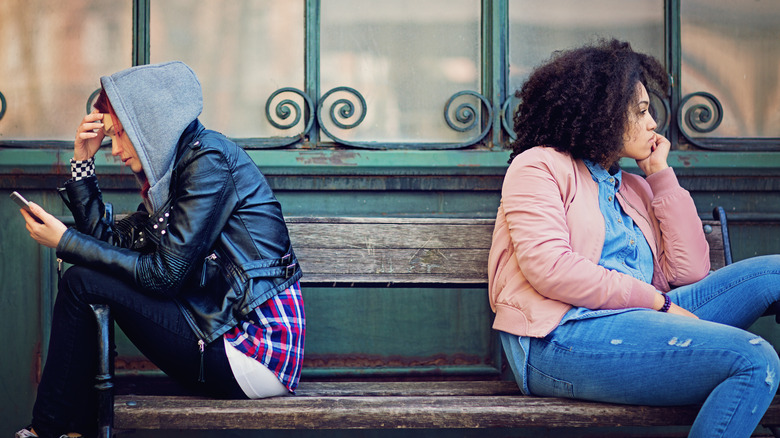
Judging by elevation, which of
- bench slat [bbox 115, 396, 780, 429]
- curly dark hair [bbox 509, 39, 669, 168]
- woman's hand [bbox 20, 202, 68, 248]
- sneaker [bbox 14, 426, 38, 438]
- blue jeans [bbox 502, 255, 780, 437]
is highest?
curly dark hair [bbox 509, 39, 669, 168]

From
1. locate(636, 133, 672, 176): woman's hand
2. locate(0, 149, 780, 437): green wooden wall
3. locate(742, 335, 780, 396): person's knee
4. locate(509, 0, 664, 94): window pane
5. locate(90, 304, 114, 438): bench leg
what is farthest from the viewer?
locate(509, 0, 664, 94): window pane

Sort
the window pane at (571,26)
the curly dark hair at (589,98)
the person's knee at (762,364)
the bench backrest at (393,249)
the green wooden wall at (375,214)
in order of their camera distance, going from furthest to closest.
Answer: the window pane at (571,26) → the green wooden wall at (375,214) → the bench backrest at (393,249) → the curly dark hair at (589,98) → the person's knee at (762,364)

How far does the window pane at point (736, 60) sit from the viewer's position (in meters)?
3.62

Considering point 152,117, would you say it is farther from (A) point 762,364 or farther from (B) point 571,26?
(B) point 571,26

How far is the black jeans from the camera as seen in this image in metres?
2.25

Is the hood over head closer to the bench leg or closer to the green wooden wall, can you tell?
the bench leg

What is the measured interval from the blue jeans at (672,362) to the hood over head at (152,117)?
1280 mm

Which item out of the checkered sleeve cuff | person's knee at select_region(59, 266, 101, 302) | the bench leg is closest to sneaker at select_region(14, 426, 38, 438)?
the bench leg

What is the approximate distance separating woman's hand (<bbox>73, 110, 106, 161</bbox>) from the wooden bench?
74 centimetres

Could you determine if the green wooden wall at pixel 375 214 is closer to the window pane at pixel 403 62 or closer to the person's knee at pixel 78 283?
the window pane at pixel 403 62

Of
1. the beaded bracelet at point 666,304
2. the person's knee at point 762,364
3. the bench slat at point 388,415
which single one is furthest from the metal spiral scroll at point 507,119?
the person's knee at point 762,364

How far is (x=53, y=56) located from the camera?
3.51 m

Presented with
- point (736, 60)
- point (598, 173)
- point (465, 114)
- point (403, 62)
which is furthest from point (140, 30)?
point (736, 60)

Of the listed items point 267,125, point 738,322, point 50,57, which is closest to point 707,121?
point 738,322
